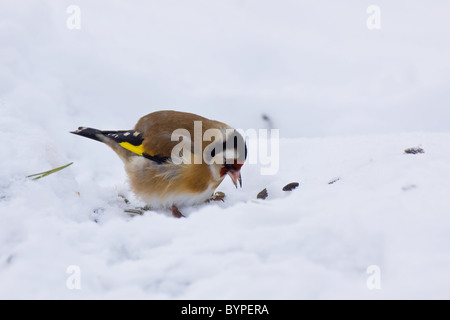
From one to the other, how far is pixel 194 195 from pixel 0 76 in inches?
94.5

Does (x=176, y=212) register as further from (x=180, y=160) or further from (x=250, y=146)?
(x=250, y=146)

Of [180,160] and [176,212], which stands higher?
[180,160]

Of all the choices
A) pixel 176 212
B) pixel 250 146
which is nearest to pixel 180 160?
pixel 176 212

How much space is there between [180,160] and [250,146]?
43.7 inches

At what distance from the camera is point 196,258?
2262mm

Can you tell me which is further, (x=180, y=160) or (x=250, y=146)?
(x=250, y=146)

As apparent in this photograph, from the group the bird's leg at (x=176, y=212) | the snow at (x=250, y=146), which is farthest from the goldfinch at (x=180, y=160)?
the snow at (x=250, y=146)

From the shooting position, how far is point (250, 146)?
4.57 m

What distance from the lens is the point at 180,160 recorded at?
11.8ft

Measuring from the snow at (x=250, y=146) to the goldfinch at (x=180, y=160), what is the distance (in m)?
0.16

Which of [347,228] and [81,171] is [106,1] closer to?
[81,171]

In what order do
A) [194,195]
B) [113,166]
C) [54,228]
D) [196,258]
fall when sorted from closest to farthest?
1. [196,258]
2. [54,228]
3. [194,195]
4. [113,166]

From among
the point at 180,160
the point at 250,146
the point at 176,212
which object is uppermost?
the point at 180,160

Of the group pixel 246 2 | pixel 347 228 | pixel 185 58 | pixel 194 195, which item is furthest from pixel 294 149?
pixel 246 2
